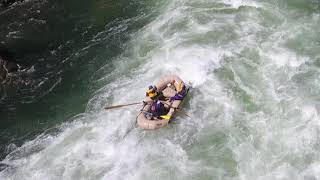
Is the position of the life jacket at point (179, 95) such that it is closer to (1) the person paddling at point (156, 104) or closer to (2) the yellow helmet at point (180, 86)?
(2) the yellow helmet at point (180, 86)

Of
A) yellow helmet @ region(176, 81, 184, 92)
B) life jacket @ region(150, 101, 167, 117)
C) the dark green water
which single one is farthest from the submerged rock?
yellow helmet @ region(176, 81, 184, 92)

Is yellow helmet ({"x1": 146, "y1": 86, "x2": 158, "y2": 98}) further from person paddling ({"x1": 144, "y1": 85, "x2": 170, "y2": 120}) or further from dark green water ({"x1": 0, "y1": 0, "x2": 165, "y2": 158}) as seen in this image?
dark green water ({"x1": 0, "y1": 0, "x2": 165, "y2": 158})

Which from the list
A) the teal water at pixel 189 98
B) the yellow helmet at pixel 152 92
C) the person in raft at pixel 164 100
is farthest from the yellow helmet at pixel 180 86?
the yellow helmet at pixel 152 92

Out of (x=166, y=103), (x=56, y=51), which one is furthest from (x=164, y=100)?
(x=56, y=51)

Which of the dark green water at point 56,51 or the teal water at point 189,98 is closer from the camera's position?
the teal water at point 189,98

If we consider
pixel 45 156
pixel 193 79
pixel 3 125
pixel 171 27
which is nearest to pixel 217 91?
pixel 193 79

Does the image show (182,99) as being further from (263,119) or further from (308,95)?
(308,95)
